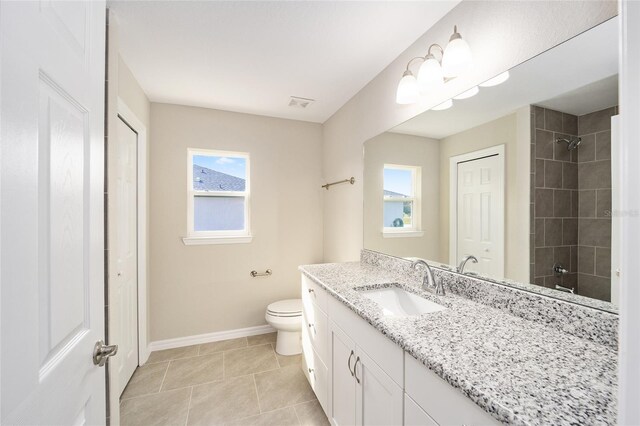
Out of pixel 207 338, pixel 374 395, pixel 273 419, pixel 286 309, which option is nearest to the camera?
pixel 374 395

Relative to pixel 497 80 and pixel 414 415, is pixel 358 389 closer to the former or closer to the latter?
pixel 414 415

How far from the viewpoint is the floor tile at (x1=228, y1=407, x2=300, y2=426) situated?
168cm

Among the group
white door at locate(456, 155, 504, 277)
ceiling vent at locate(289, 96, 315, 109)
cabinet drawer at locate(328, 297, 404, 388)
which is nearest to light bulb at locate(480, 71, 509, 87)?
white door at locate(456, 155, 504, 277)

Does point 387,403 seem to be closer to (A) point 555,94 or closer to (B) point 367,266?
A: (B) point 367,266

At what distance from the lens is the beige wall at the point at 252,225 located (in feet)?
8.50

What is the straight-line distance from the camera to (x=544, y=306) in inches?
40.1

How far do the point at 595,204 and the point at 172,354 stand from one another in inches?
123

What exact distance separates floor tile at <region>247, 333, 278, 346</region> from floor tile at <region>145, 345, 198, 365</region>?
1.68 feet

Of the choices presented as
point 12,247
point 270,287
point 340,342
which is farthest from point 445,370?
point 270,287

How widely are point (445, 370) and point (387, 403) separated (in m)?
0.43

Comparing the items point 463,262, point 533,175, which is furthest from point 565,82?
point 463,262

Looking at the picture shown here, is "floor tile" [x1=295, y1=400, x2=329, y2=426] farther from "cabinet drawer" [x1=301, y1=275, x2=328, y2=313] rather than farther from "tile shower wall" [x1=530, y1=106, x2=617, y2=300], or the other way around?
"tile shower wall" [x1=530, y1=106, x2=617, y2=300]

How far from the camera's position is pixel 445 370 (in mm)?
726

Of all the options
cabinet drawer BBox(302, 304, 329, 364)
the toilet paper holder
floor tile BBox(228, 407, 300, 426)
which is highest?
the toilet paper holder
